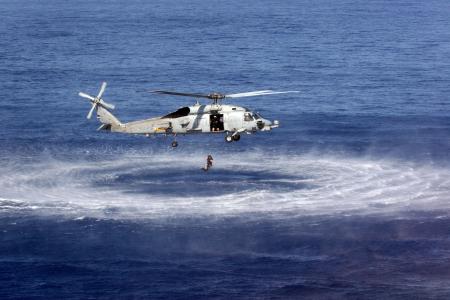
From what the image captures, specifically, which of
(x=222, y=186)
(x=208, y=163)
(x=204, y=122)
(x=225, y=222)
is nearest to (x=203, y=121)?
(x=204, y=122)

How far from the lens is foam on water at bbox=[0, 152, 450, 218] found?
165 metres

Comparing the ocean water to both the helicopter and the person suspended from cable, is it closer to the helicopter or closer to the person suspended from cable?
the person suspended from cable

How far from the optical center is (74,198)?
170 meters

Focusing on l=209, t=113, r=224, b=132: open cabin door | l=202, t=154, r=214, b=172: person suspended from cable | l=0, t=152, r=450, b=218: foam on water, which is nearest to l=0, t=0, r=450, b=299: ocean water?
l=0, t=152, r=450, b=218: foam on water

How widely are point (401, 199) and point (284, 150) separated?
34.9m

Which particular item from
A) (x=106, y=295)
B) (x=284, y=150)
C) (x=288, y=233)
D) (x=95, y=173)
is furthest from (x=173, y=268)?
(x=284, y=150)

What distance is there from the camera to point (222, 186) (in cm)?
17475

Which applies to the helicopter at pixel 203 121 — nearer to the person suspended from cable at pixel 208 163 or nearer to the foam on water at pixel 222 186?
the foam on water at pixel 222 186

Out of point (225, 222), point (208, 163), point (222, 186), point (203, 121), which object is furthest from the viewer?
point (222, 186)

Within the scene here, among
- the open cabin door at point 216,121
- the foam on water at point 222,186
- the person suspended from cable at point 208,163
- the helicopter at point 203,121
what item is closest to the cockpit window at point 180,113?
the helicopter at point 203,121

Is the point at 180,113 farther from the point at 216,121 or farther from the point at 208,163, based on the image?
the point at 208,163

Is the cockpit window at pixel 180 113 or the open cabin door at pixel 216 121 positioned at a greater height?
the cockpit window at pixel 180 113

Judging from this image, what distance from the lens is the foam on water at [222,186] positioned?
164750 mm

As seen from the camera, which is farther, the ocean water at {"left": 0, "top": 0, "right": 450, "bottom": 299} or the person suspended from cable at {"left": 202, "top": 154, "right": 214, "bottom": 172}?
the person suspended from cable at {"left": 202, "top": 154, "right": 214, "bottom": 172}
